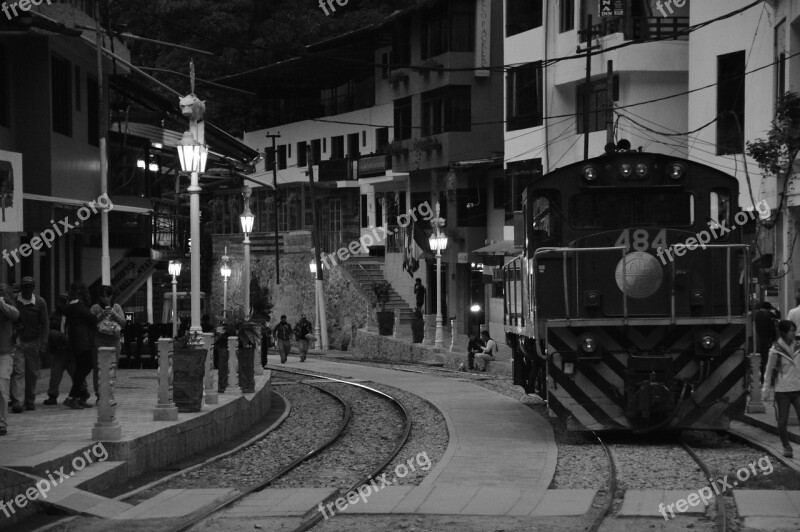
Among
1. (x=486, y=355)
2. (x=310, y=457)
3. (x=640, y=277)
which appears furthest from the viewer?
(x=486, y=355)

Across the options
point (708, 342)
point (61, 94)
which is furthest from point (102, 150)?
point (708, 342)

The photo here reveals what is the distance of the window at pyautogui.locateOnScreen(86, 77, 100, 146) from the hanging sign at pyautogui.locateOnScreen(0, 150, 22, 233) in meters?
9.61

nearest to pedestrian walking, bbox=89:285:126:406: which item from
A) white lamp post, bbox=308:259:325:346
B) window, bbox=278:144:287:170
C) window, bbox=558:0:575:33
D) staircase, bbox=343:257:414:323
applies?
window, bbox=558:0:575:33

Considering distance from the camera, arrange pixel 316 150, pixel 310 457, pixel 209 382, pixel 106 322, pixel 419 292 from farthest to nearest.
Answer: pixel 316 150, pixel 419 292, pixel 209 382, pixel 106 322, pixel 310 457

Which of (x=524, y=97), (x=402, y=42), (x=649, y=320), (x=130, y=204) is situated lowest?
(x=649, y=320)

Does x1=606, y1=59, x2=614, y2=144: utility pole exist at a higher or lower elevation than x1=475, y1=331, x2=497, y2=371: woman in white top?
higher

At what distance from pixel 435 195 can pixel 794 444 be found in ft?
116

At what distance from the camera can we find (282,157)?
6562 centimetres

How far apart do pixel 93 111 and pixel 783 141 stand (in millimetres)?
14539

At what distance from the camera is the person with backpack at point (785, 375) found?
14.2m

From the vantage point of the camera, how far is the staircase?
52.2 metres

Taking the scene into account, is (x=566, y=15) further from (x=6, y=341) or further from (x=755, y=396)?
(x=6, y=341)

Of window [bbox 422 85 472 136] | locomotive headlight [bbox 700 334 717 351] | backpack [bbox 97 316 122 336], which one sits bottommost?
locomotive headlight [bbox 700 334 717 351]

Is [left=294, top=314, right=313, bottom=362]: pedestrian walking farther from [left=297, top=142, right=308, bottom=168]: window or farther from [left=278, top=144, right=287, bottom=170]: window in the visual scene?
[left=278, top=144, right=287, bottom=170]: window
